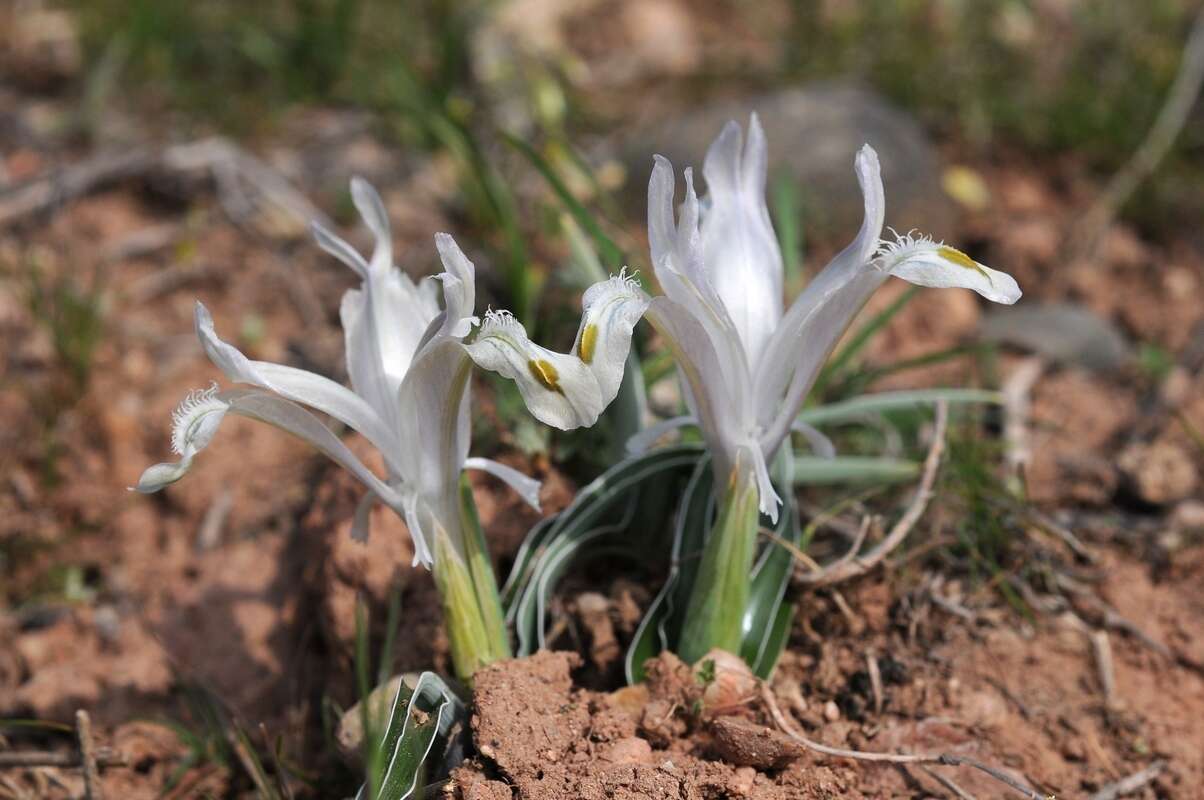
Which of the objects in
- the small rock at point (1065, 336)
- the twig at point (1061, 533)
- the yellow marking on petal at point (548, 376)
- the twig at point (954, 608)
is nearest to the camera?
the yellow marking on petal at point (548, 376)

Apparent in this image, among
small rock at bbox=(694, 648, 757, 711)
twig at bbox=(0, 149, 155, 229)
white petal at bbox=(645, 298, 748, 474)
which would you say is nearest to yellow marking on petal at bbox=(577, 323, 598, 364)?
white petal at bbox=(645, 298, 748, 474)

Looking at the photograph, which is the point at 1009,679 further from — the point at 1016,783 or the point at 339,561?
the point at 339,561

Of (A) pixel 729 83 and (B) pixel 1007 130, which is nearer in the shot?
(B) pixel 1007 130

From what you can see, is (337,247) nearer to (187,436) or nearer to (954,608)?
(187,436)

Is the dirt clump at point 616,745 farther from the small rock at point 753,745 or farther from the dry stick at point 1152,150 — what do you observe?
the dry stick at point 1152,150

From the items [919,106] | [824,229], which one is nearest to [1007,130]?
[919,106]

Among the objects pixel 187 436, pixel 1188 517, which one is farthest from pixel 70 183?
pixel 1188 517

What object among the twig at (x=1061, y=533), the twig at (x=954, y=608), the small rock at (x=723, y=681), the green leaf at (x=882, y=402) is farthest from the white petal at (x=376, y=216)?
the twig at (x=1061, y=533)
